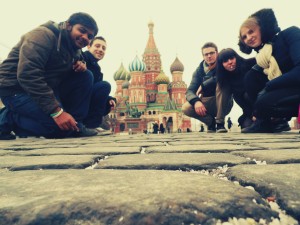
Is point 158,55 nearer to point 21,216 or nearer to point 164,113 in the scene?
point 164,113

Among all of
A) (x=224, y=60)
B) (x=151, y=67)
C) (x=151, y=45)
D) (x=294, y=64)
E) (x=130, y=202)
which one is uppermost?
(x=151, y=45)

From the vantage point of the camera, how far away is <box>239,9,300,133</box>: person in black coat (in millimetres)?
2848

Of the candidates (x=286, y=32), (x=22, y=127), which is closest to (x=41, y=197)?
(x=22, y=127)

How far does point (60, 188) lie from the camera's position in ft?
2.11

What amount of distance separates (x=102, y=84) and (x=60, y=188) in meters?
3.59

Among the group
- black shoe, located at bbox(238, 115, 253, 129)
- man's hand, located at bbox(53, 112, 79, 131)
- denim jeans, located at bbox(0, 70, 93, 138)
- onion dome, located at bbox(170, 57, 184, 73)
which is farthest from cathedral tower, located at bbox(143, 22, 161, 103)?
man's hand, located at bbox(53, 112, 79, 131)

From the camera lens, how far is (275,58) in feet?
9.82

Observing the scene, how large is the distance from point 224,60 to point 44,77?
2.53 m

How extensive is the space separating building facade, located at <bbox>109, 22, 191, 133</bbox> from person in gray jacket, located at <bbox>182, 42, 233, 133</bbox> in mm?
33538

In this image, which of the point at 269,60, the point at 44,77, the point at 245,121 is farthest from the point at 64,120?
the point at 245,121

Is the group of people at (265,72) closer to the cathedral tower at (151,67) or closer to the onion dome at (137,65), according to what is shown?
the cathedral tower at (151,67)

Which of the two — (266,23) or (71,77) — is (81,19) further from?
(266,23)

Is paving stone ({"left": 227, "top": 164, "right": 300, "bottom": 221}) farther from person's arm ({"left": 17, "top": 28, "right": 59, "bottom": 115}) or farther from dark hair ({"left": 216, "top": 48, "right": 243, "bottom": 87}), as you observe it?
dark hair ({"left": 216, "top": 48, "right": 243, "bottom": 87})

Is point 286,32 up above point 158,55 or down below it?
below
